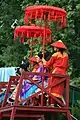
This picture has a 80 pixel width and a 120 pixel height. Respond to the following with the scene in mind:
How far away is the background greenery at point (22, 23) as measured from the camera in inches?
531

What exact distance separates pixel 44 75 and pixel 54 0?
6296 mm

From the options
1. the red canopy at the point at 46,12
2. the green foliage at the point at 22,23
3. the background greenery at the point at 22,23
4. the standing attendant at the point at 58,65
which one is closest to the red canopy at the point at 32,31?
the red canopy at the point at 46,12

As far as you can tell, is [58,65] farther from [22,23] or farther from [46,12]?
[22,23]

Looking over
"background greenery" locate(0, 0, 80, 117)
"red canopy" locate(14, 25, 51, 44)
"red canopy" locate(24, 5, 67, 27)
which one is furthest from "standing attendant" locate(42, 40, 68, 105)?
"background greenery" locate(0, 0, 80, 117)

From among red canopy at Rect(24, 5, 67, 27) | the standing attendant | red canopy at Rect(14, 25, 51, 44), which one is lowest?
the standing attendant

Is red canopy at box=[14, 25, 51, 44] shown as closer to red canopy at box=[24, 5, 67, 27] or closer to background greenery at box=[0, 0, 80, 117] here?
red canopy at box=[24, 5, 67, 27]

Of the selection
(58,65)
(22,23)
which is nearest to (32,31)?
(58,65)

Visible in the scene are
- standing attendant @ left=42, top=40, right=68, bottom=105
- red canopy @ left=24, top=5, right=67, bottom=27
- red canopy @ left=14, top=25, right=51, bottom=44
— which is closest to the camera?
standing attendant @ left=42, top=40, right=68, bottom=105

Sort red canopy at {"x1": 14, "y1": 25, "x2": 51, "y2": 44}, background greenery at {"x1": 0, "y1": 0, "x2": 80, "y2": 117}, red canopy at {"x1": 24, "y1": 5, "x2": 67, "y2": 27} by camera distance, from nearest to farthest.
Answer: red canopy at {"x1": 24, "y1": 5, "x2": 67, "y2": 27}
red canopy at {"x1": 14, "y1": 25, "x2": 51, "y2": 44}
background greenery at {"x1": 0, "y1": 0, "x2": 80, "y2": 117}

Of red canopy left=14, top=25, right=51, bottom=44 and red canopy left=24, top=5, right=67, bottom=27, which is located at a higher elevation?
red canopy left=24, top=5, right=67, bottom=27

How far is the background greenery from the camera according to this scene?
44.3ft

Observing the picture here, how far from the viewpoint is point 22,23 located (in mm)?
14836

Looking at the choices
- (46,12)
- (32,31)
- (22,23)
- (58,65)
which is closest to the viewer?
(58,65)

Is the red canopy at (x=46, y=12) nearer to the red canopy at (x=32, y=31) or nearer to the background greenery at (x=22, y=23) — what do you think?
the red canopy at (x=32, y=31)
